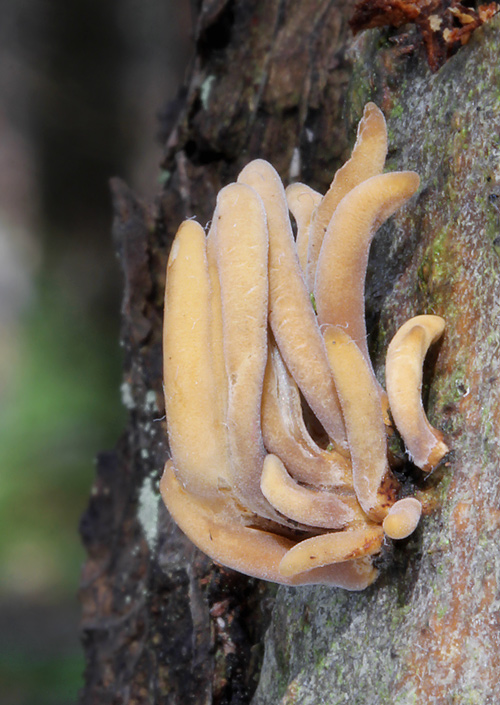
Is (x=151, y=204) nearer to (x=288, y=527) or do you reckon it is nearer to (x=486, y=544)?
(x=288, y=527)

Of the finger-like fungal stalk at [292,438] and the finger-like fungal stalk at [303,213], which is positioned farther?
the finger-like fungal stalk at [303,213]

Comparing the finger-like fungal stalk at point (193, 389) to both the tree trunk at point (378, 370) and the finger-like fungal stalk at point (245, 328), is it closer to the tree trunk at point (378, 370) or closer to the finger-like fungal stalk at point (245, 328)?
the finger-like fungal stalk at point (245, 328)

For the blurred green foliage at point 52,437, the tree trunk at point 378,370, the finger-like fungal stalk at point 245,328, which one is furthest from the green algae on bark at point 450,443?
the blurred green foliage at point 52,437

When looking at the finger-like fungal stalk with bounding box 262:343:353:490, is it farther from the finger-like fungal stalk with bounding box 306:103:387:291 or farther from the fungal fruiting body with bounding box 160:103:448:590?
the finger-like fungal stalk with bounding box 306:103:387:291

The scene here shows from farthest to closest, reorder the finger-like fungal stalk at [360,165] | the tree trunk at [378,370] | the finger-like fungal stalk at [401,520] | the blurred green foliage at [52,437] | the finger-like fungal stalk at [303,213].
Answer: the blurred green foliage at [52,437]
the finger-like fungal stalk at [303,213]
the finger-like fungal stalk at [360,165]
the tree trunk at [378,370]
the finger-like fungal stalk at [401,520]

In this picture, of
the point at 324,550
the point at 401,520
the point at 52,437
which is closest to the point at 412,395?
the point at 401,520

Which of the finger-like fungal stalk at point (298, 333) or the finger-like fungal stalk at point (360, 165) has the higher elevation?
the finger-like fungal stalk at point (360, 165)
